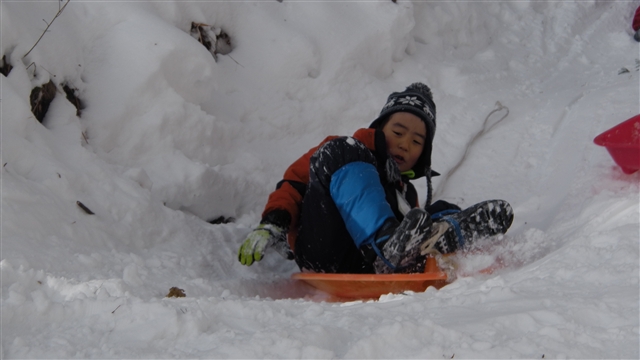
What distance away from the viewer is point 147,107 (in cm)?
277

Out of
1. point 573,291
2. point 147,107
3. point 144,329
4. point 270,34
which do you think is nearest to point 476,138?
point 270,34

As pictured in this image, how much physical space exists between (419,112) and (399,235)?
1.01 meters

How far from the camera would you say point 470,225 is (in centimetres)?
216

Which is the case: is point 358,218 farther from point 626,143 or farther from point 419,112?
point 626,143

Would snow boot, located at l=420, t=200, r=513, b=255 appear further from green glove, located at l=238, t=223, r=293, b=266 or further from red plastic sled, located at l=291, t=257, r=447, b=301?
green glove, located at l=238, t=223, r=293, b=266

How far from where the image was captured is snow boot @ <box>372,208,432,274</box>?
6.33ft

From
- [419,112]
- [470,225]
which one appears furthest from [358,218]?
[419,112]

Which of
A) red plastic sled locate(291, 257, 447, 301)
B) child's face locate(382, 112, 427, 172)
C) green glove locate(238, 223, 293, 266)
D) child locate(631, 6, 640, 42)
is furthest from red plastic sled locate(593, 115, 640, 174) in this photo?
child locate(631, 6, 640, 42)

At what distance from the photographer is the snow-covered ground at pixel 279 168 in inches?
51.5

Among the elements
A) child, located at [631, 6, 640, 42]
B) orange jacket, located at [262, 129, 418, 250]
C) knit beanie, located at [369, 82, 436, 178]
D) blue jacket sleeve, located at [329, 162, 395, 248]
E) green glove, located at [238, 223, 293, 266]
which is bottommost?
green glove, located at [238, 223, 293, 266]

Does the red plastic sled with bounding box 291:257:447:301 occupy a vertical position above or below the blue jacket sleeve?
below

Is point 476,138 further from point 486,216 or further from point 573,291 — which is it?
point 573,291

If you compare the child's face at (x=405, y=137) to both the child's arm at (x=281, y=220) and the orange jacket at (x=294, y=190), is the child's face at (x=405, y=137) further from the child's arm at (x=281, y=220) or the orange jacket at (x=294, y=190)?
the child's arm at (x=281, y=220)

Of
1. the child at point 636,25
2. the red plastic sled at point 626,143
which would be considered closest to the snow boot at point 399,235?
the red plastic sled at point 626,143
